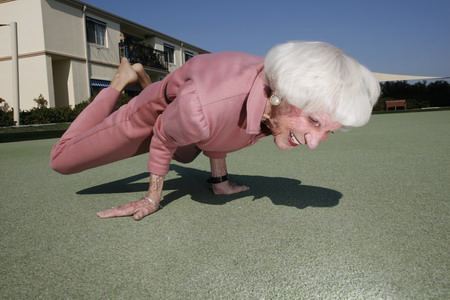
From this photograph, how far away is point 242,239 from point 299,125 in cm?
53

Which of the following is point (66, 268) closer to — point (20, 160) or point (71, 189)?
point (71, 189)

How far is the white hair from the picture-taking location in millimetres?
1200

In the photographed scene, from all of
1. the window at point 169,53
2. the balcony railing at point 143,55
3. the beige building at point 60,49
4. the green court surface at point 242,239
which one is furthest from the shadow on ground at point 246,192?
the window at point 169,53

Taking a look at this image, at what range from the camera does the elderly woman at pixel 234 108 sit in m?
1.22

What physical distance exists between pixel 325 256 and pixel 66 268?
913mm

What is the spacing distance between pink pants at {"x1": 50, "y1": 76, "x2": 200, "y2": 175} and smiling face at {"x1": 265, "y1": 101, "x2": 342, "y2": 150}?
0.67m

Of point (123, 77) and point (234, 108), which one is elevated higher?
point (123, 77)

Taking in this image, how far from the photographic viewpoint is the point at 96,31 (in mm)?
15641

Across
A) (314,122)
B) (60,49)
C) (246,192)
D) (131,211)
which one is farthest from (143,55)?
(314,122)

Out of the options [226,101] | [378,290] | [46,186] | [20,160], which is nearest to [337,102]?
[226,101]

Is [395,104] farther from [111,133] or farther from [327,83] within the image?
[327,83]

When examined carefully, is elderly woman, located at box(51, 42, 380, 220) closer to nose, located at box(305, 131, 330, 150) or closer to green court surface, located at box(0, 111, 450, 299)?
nose, located at box(305, 131, 330, 150)

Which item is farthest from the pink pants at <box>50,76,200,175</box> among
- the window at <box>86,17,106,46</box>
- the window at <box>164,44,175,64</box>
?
the window at <box>164,44,175,64</box>

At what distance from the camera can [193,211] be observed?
5.80ft
